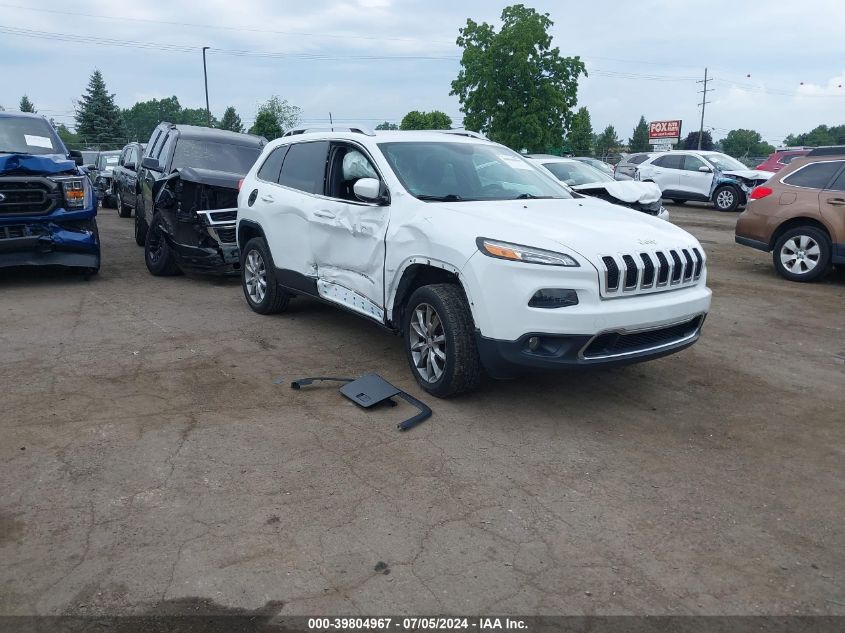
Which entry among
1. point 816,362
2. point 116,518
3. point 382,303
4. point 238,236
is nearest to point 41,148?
point 238,236

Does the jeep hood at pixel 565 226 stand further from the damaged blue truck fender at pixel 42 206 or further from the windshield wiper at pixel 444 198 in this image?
the damaged blue truck fender at pixel 42 206

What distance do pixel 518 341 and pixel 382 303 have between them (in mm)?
1396

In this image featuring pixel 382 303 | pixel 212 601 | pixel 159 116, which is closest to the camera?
pixel 212 601

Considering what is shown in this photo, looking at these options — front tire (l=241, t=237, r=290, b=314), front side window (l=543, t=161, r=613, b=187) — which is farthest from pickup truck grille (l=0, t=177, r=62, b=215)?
front side window (l=543, t=161, r=613, b=187)

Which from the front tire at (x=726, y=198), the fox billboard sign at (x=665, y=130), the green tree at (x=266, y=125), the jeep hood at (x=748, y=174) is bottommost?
the front tire at (x=726, y=198)

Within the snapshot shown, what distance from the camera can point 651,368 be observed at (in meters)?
5.85

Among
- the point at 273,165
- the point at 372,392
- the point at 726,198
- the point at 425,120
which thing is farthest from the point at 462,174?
the point at 425,120

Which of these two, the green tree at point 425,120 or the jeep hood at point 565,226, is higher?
the green tree at point 425,120

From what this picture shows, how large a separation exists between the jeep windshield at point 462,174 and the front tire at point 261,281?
78.7 inches

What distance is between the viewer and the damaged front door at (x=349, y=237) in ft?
18.1

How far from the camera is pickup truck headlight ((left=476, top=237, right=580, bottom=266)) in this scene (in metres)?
4.39

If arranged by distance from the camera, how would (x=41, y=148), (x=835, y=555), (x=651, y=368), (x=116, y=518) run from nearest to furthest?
(x=835, y=555) < (x=116, y=518) < (x=651, y=368) < (x=41, y=148)

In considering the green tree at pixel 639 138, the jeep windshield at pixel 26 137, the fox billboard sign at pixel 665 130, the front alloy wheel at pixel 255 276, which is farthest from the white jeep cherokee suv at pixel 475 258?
the green tree at pixel 639 138

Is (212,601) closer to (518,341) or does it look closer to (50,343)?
(518,341)
